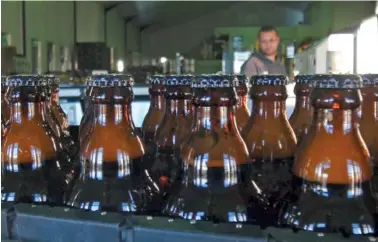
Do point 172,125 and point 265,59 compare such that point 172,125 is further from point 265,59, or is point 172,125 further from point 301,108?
point 265,59

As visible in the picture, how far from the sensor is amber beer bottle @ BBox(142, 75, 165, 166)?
0.67 m

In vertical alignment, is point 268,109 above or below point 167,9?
below

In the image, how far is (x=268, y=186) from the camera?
0.56 m

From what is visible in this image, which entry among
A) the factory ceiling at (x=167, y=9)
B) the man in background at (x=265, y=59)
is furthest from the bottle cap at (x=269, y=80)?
the factory ceiling at (x=167, y=9)

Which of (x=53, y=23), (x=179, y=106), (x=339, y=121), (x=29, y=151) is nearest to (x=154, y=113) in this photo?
(x=179, y=106)

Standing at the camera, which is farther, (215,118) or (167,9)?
(167,9)

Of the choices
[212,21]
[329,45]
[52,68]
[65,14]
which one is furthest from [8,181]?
[212,21]

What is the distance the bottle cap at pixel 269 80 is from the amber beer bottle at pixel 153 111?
0.12m

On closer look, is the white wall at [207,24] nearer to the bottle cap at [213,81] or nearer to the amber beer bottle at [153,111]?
the amber beer bottle at [153,111]

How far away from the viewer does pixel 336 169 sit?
441mm

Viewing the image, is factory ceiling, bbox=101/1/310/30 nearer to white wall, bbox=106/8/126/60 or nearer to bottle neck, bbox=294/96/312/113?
white wall, bbox=106/8/126/60

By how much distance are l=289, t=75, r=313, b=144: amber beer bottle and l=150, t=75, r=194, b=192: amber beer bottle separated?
0.41 ft

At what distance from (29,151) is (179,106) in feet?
0.56

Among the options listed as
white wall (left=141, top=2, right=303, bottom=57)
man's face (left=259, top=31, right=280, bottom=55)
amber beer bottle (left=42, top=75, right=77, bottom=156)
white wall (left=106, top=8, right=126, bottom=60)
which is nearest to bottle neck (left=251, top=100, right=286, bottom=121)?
amber beer bottle (left=42, top=75, right=77, bottom=156)
